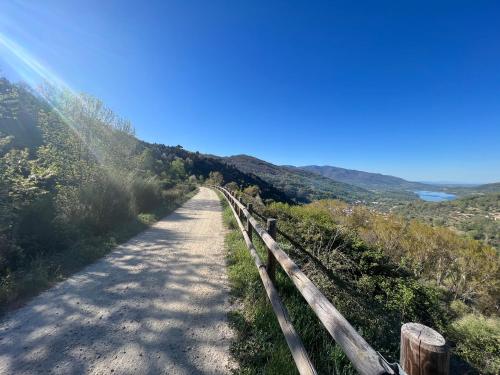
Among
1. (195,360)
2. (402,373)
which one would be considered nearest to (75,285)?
(195,360)

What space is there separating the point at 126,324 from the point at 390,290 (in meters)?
5.76

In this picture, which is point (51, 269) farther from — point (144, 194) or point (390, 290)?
point (144, 194)

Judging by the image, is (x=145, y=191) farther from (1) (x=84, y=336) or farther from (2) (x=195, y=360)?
(2) (x=195, y=360)

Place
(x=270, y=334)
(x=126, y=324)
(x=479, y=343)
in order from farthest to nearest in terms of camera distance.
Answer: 1. (x=479, y=343)
2. (x=126, y=324)
3. (x=270, y=334)

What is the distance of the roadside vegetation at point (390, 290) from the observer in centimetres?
358

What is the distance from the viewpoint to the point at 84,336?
2918 mm

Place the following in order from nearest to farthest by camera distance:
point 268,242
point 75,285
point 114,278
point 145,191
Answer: point 268,242 → point 75,285 → point 114,278 → point 145,191

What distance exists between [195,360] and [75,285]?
291cm

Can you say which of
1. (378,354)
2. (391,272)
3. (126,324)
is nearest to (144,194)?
(126,324)

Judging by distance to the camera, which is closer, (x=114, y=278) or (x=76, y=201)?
(x=114, y=278)

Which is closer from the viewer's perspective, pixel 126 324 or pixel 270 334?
pixel 270 334

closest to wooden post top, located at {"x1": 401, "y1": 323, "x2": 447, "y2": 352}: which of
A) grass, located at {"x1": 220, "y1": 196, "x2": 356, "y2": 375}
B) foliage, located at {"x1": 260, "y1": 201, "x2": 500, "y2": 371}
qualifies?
grass, located at {"x1": 220, "y1": 196, "x2": 356, "y2": 375}

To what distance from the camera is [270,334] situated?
2.88 meters

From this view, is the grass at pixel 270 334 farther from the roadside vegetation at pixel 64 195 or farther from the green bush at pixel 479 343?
the green bush at pixel 479 343
